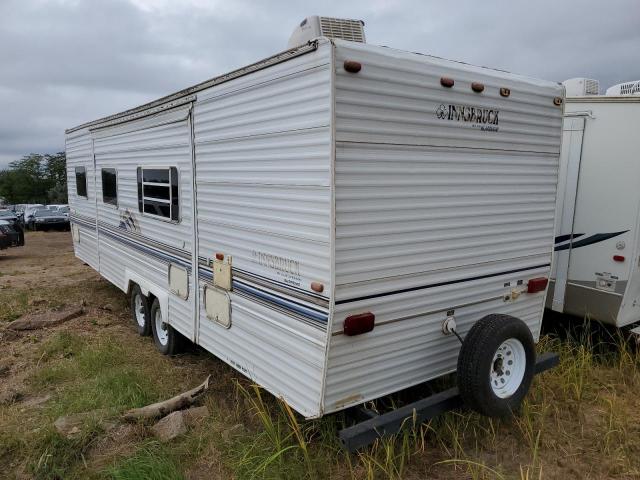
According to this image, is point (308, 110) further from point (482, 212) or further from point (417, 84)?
point (482, 212)

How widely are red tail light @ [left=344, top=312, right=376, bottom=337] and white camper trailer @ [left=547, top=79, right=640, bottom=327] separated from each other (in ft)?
10.5

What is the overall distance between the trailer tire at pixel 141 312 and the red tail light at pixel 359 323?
3.63m

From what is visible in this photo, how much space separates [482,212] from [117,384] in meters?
3.48

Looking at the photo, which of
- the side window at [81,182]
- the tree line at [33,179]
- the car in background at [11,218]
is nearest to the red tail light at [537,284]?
the side window at [81,182]

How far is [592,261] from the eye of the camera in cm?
520

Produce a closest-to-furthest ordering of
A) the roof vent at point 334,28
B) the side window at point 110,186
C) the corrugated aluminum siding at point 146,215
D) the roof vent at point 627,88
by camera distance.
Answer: the roof vent at point 334,28 → the corrugated aluminum siding at point 146,215 → the roof vent at point 627,88 → the side window at point 110,186

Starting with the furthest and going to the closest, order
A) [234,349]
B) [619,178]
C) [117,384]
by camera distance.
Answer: [619,178], [117,384], [234,349]

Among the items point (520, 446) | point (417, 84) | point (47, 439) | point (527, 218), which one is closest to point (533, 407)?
point (520, 446)

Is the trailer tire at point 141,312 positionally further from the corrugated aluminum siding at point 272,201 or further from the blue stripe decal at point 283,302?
the blue stripe decal at point 283,302

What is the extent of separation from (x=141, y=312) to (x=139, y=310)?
0.07 m

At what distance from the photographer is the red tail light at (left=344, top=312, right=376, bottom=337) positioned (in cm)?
305

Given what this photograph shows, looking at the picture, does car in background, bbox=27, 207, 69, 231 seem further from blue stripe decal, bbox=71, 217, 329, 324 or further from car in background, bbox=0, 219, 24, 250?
blue stripe decal, bbox=71, 217, 329, 324

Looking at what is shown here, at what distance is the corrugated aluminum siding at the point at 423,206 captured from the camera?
2996 mm

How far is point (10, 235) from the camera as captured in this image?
47.6ft
